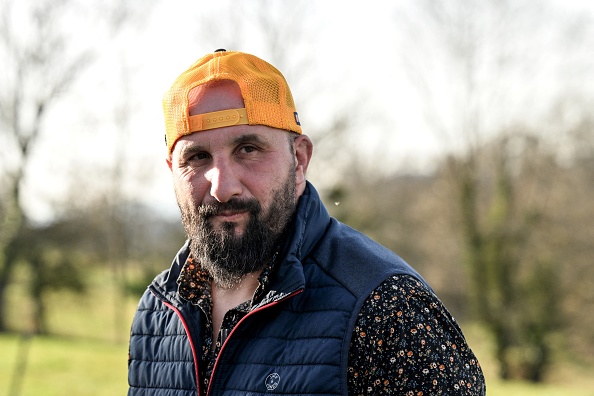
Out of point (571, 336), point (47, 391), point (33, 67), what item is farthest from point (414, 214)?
point (47, 391)

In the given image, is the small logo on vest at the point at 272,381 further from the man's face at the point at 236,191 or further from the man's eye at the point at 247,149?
the man's eye at the point at 247,149

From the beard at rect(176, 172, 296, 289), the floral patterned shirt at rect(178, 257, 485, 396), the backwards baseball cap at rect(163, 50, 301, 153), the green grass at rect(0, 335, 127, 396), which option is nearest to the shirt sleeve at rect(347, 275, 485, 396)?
the floral patterned shirt at rect(178, 257, 485, 396)

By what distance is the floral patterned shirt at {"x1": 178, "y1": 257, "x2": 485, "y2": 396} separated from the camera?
6.31 ft

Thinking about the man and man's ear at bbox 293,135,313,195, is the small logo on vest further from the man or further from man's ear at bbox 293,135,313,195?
man's ear at bbox 293,135,313,195

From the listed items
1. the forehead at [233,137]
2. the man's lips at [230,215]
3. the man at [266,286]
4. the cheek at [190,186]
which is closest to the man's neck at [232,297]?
the man at [266,286]

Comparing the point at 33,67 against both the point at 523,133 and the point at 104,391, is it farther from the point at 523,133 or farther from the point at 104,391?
the point at 523,133

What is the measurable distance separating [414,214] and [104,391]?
17.7 metres

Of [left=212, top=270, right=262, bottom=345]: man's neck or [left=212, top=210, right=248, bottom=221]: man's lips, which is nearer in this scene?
[left=212, top=210, right=248, bottom=221]: man's lips

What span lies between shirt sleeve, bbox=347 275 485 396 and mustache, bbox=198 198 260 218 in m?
0.49

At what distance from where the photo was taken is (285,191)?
235cm

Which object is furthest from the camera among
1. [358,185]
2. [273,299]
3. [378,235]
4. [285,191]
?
[358,185]

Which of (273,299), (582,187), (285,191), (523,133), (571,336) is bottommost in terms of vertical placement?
(571,336)

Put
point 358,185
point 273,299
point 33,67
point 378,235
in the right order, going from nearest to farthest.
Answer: point 273,299, point 33,67, point 378,235, point 358,185

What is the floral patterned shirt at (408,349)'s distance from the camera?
1.92 m
